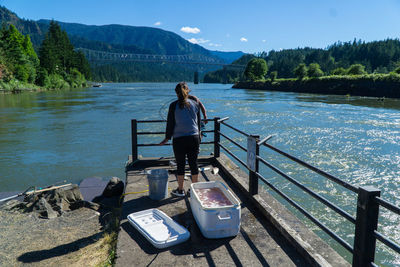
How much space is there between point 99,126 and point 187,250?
19319mm

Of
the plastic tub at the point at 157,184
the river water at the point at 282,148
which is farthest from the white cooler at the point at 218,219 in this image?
the river water at the point at 282,148

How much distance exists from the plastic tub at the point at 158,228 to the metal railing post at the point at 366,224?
1.94m

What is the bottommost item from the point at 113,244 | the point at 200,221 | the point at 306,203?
the point at 306,203

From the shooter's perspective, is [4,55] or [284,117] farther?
[4,55]

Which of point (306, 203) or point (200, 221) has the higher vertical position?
point (200, 221)

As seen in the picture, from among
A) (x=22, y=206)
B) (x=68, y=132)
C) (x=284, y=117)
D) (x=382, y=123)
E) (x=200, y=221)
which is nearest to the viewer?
(x=200, y=221)

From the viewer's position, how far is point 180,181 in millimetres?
5375

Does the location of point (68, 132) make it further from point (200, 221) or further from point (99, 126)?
point (200, 221)

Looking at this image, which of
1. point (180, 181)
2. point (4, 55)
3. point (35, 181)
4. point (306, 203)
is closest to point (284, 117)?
point (306, 203)

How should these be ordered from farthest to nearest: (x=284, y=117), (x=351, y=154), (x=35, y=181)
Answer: (x=284, y=117) < (x=351, y=154) < (x=35, y=181)

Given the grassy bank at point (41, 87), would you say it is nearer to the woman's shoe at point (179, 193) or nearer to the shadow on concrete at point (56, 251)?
the woman's shoe at point (179, 193)

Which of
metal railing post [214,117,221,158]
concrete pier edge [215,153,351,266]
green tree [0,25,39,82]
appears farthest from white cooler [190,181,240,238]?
green tree [0,25,39,82]

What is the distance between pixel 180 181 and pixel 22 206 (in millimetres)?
3407

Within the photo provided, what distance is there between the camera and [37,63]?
71.4 metres
